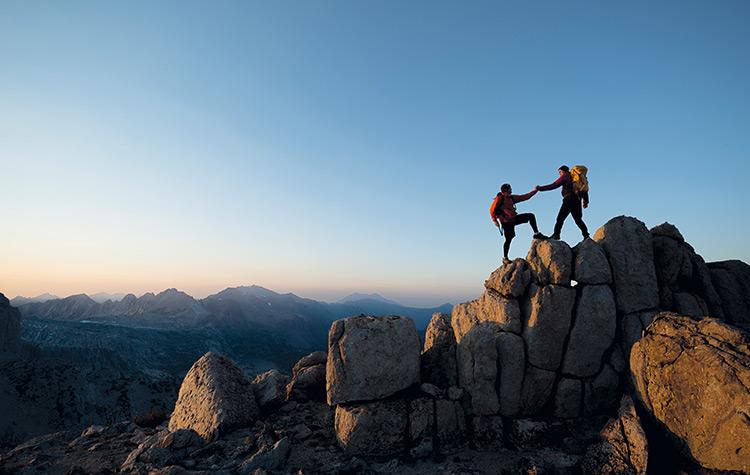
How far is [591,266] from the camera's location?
1933 cm

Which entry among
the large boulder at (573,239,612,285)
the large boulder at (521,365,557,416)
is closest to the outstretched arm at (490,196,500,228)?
the large boulder at (573,239,612,285)

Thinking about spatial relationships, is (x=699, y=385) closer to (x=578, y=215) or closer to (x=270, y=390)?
(x=578, y=215)

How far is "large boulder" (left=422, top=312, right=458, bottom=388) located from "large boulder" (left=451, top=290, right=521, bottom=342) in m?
0.87

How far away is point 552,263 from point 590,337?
14.4 ft

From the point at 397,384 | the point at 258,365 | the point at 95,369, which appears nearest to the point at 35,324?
the point at 95,369

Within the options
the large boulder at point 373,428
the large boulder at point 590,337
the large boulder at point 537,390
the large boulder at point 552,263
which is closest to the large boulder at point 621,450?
the large boulder at point 590,337

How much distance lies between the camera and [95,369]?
7844 cm

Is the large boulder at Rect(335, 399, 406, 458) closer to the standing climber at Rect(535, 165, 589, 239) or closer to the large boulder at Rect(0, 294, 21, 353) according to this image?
the standing climber at Rect(535, 165, 589, 239)

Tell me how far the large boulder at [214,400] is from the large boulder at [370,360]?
5.62 metres

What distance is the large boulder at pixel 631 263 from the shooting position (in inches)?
749

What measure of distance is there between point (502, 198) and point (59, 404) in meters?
82.8

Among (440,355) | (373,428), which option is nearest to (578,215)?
(440,355)

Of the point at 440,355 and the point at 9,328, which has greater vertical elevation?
the point at 440,355

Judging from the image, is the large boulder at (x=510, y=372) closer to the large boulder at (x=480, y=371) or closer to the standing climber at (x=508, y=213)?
the large boulder at (x=480, y=371)
